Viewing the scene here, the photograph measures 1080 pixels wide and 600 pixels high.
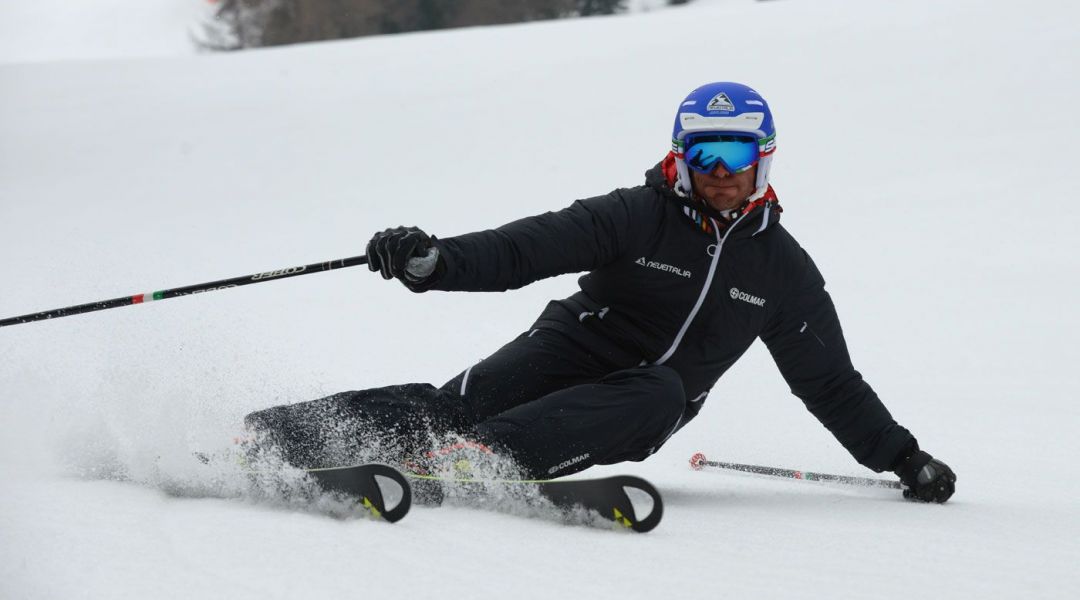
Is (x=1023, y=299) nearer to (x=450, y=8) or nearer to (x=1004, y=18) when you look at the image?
(x=1004, y=18)

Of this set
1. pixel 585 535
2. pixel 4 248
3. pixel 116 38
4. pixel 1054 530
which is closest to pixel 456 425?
pixel 585 535

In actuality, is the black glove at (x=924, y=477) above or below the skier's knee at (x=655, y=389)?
below

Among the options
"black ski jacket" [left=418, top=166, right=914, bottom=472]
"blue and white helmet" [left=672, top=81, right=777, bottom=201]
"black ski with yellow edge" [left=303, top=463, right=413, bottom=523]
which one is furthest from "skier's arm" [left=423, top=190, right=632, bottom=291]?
"black ski with yellow edge" [left=303, top=463, right=413, bottom=523]

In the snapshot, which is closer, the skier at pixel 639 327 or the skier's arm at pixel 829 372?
the skier at pixel 639 327

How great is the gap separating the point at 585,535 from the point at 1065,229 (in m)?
7.82

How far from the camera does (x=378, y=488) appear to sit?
2.91 meters

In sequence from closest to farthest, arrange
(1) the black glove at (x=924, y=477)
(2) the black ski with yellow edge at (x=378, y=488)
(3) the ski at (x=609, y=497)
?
(2) the black ski with yellow edge at (x=378, y=488), (3) the ski at (x=609, y=497), (1) the black glove at (x=924, y=477)

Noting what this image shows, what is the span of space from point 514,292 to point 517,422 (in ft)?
19.9

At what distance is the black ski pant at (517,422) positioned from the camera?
341 centimetres

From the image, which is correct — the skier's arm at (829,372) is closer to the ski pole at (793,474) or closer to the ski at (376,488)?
the ski pole at (793,474)

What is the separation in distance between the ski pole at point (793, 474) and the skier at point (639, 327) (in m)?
0.16

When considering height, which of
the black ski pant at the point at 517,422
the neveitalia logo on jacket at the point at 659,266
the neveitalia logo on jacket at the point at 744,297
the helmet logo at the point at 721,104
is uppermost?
the helmet logo at the point at 721,104

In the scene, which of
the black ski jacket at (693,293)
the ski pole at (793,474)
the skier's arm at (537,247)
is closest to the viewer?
the skier's arm at (537,247)

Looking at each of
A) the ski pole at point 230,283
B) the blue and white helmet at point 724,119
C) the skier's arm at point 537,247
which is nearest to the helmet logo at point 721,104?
the blue and white helmet at point 724,119
